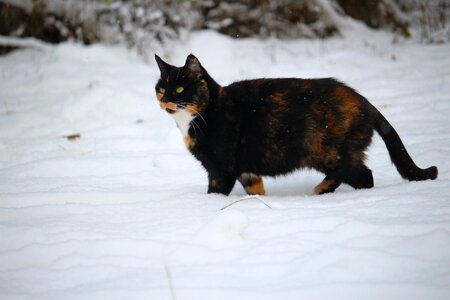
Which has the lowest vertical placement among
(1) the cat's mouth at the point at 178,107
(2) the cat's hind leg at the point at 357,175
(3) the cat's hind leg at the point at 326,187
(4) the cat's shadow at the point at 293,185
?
(4) the cat's shadow at the point at 293,185

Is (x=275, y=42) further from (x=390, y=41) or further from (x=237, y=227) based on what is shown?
(x=237, y=227)

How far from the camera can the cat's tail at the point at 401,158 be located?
120 inches

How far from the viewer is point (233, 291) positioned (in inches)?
72.9

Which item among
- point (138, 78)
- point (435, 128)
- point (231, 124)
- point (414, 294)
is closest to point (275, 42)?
point (138, 78)

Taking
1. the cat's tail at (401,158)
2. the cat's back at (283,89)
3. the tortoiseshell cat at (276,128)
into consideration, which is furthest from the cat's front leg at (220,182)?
the cat's tail at (401,158)

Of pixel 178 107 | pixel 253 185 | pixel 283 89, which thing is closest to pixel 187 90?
pixel 178 107

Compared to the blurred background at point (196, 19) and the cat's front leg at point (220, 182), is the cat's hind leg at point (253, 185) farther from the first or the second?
the blurred background at point (196, 19)

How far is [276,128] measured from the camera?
321 cm

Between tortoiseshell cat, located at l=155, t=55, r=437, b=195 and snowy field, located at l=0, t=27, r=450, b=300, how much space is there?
0.59ft

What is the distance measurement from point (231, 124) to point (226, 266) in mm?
1494

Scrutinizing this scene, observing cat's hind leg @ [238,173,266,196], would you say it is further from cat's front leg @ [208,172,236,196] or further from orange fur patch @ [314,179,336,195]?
orange fur patch @ [314,179,336,195]

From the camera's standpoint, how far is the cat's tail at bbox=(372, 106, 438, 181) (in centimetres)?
304

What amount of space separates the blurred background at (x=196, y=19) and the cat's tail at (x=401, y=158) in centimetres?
534

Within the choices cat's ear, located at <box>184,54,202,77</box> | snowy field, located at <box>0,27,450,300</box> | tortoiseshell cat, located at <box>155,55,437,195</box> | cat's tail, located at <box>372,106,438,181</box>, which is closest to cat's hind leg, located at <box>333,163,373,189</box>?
tortoiseshell cat, located at <box>155,55,437,195</box>
